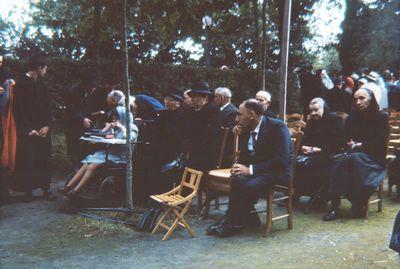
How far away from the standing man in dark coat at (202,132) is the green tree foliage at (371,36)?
23151 millimetres

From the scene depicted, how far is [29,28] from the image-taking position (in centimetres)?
3300

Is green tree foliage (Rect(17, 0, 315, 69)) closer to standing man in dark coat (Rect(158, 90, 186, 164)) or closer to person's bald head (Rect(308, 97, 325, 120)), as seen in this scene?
standing man in dark coat (Rect(158, 90, 186, 164))

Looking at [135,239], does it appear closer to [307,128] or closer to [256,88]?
[307,128]

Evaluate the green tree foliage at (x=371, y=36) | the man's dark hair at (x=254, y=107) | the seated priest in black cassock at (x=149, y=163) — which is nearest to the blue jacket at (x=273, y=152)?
the man's dark hair at (x=254, y=107)

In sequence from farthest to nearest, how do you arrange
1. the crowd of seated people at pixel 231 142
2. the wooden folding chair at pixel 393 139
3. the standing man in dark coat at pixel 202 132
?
the wooden folding chair at pixel 393 139 < the standing man in dark coat at pixel 202 132 < the crowd of seated people at pixel 231 142

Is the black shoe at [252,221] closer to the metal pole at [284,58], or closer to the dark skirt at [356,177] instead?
the dark skirt at [356,177]

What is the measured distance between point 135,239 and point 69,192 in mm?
1840

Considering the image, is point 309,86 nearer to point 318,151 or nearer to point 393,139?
point 393,139

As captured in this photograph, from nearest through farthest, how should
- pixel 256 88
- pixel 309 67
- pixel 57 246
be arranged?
pixel 57 246 < pixel 309 67 < pixel 256 88

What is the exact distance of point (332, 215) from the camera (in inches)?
259

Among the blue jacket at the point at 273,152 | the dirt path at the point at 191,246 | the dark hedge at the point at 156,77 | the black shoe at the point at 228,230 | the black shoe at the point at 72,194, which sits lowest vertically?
the dirt path at the point at 191,246

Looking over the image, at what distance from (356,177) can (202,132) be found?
2.25 meters

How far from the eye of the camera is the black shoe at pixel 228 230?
19.1ft

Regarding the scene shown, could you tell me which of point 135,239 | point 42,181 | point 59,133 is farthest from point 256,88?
point 135,239
